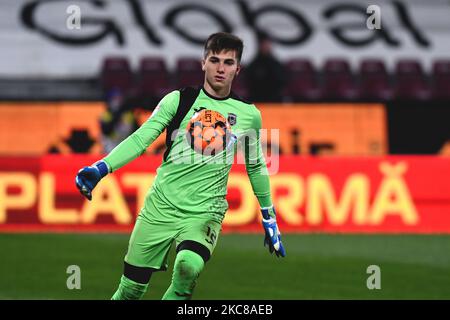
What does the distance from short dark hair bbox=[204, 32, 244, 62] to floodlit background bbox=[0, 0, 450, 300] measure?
3254mm

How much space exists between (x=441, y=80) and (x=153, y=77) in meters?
→ 6.32

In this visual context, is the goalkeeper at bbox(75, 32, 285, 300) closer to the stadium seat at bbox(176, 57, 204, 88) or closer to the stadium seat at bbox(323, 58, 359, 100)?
the stadium seat at bbox(176, 57, 204, 88)

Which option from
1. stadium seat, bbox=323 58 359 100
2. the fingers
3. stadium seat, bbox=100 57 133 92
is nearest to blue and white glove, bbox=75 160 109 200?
the fingers

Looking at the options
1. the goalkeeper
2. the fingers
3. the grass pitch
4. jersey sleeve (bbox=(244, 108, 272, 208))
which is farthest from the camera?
the grass pitch

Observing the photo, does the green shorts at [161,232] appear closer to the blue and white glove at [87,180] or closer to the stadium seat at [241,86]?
the blue and white glove at [87,180]

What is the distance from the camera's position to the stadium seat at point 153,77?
20.8m

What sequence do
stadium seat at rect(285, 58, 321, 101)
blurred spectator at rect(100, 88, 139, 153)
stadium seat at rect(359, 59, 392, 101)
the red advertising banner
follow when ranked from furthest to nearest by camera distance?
stadium seat at rect(359, 59, 392, 101), stadium seat at rect(285, 58, 321, 101), blurred spectator at rect(100, 88, 139, 153), the red advertising banner

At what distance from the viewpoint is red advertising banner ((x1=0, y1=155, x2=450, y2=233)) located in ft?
50.7

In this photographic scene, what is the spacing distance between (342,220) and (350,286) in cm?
587

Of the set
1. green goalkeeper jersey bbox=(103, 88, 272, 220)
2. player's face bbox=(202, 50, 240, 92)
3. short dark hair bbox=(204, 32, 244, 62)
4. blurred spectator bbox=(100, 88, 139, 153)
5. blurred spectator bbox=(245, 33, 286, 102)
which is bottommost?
green goalkeeper jersey bbox=(103, 88, 272, 220)

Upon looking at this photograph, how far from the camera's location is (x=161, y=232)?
21.7 feet

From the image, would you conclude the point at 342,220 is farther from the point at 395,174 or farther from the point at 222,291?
the point at 222,291

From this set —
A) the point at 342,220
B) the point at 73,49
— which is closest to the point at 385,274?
the point at 342,220

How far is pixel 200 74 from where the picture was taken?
69.0ft
